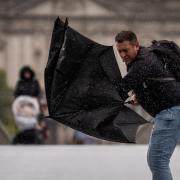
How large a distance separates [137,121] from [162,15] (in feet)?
35.8

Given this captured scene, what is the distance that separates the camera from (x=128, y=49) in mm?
5129

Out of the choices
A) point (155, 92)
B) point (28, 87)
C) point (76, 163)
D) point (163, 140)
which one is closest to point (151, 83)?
point (155, 92)

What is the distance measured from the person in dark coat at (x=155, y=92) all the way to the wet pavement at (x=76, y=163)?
1.56m

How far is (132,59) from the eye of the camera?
5.16m

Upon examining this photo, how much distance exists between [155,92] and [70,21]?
1120 centimetres

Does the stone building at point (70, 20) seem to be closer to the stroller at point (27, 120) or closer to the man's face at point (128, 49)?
the stroller at point (27, 120)

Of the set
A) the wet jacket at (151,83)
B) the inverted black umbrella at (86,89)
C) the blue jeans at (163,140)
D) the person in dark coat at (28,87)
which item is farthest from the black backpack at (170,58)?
the person in dark coat at (28,87)

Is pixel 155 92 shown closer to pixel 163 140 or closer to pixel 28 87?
pixel 163 140

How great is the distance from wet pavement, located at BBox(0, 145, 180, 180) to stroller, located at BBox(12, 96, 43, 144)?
1.32 meters

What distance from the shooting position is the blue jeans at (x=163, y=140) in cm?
519

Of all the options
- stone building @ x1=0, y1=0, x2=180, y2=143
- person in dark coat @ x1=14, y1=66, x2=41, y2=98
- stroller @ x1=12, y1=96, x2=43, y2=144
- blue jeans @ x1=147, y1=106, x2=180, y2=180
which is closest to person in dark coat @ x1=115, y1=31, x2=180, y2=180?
blue jeans @ x1=147, y1=106, x2=180, y2=180

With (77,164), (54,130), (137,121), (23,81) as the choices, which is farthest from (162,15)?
(137,121)

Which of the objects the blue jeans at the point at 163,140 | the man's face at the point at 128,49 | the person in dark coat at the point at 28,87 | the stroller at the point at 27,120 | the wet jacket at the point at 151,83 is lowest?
the stroller at the point at 27,120

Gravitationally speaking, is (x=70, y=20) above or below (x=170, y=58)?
below
